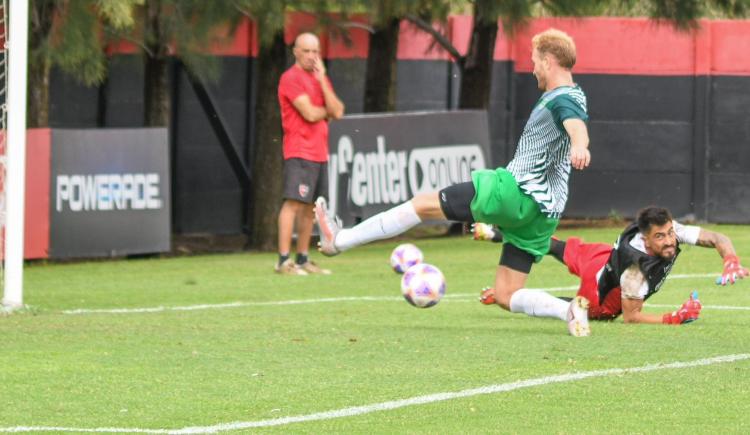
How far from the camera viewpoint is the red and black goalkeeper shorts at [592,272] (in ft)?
32.9

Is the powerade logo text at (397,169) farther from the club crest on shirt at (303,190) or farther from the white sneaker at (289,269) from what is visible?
the club crest on shirt at (303,190)

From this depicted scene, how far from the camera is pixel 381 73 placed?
66.0ft

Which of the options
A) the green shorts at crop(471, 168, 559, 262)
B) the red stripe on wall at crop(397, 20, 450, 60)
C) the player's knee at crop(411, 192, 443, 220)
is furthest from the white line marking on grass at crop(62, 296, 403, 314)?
the red stripe on wall at crop(397, 20, 450, 60)

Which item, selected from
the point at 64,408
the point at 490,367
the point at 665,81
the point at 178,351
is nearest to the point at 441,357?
the point at 490,367

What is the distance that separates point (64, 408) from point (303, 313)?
4.27 m

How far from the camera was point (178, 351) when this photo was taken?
850 cm

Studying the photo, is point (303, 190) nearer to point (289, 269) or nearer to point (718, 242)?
point (289, 269)

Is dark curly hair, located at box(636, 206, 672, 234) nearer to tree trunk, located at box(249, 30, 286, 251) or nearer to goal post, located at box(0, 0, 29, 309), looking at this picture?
goal post, located at box(0, 0, 29, 309)

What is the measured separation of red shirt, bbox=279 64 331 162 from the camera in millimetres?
14055

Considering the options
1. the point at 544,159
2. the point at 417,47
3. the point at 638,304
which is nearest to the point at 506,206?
the point at 544,159

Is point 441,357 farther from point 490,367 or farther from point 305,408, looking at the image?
point 305,408

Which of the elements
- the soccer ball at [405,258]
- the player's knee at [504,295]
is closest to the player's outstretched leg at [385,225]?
the player's knee at [504,295]

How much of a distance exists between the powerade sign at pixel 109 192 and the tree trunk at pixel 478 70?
16.2ft

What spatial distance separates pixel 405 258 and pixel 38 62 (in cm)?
465
